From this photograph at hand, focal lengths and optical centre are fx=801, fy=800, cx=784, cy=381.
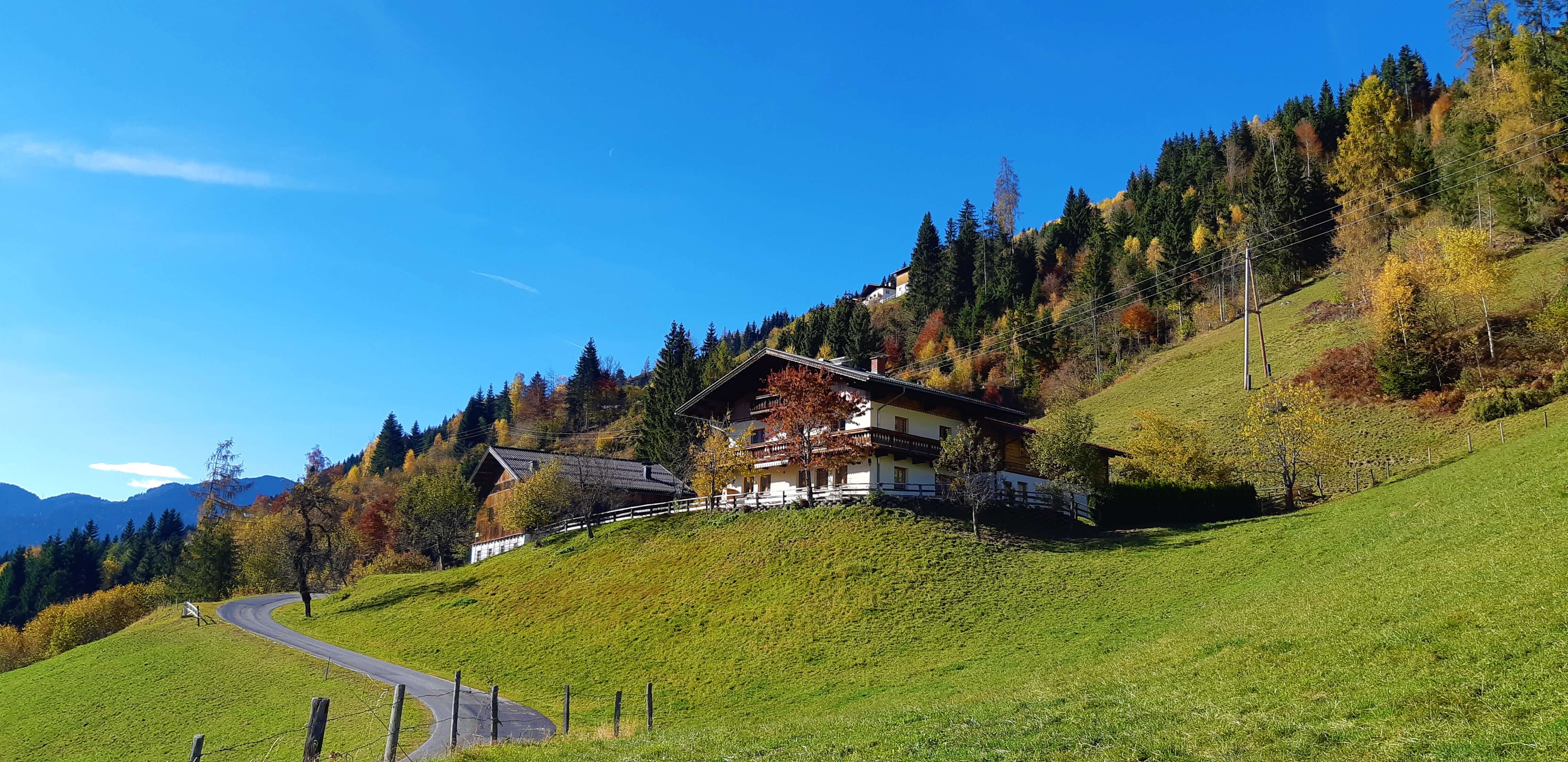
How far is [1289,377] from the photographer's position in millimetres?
62938

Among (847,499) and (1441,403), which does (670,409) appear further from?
(1441,403)

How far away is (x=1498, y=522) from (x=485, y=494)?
245ft

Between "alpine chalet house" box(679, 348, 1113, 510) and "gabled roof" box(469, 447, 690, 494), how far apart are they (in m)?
14.6

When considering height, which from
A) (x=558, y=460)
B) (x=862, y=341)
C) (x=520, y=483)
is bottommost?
(x=520, y=483)

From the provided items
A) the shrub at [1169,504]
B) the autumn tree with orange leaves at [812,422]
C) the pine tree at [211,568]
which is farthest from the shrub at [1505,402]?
the pine tree at [211,568]

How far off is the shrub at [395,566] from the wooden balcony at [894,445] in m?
40.8

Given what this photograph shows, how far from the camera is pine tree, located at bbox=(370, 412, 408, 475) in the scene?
153 meters

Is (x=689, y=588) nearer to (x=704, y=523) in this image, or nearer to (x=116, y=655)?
(x=704, y=523)

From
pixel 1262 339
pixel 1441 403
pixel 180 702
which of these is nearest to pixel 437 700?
pixel 180 702

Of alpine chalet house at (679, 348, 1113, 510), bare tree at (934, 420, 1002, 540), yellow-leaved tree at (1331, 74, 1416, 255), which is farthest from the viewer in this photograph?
yellow-leaved tree at (1331, 74, 1416, 255)

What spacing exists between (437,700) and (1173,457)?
145 ft

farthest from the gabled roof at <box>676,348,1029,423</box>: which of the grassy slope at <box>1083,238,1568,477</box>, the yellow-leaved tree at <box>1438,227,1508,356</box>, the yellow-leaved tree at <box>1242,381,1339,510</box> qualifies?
the yellow-leaved tree at <box>1438,227,1508,356</box>

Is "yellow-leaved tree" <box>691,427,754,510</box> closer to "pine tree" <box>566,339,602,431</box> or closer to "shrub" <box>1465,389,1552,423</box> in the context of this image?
"shrub" <box>1465,389,1552,423</box>

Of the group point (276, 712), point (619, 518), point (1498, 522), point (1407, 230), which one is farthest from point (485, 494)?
point (1407, 230)
